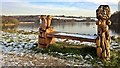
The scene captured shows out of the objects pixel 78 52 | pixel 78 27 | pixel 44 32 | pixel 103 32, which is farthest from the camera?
pixel 78 27

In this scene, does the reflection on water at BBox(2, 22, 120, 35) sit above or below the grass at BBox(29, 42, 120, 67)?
above

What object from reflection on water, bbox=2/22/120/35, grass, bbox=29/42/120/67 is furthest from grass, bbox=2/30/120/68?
reflection on water, bbox=2/22/120/35

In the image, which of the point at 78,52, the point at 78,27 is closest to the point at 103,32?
the point at 78,52

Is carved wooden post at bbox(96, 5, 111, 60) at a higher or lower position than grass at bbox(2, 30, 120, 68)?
higher

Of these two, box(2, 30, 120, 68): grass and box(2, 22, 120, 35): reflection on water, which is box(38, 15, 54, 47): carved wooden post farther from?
box(2, 22, 120, 35): reflection on water

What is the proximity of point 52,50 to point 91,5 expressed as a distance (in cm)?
66

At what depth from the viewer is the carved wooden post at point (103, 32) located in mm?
2029

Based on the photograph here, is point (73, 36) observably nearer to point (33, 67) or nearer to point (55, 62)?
point (55, 62)

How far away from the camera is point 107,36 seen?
210cm

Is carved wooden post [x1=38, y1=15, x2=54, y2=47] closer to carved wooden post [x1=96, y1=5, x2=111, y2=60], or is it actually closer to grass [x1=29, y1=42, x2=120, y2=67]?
grass [x1=29, y1=42, x2=120, y2=67]

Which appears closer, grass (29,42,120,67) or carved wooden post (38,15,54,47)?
grass (29,42,120,67)

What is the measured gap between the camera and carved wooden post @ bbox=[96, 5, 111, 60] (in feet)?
6.66

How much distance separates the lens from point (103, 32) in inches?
81.7

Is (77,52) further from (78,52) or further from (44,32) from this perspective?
(44,32)
